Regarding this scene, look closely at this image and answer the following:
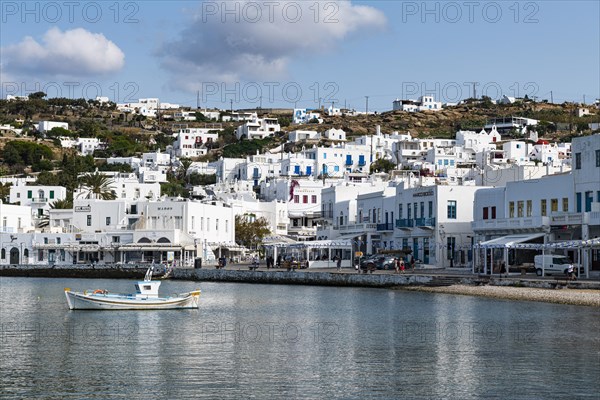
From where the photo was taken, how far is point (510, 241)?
66.9 metres

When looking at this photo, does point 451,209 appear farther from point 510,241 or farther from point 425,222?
point 510,241

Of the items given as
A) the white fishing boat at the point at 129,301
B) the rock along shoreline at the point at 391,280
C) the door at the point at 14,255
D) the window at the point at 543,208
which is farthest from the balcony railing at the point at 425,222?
the door at the point at 14,255

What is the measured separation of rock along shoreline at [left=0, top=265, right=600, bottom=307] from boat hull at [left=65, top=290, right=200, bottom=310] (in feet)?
55.1

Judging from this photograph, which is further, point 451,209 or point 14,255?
point 14,255

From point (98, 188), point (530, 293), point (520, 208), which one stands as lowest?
point (530, 293)

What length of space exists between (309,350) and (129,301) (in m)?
21.1

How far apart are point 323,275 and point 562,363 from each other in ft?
138

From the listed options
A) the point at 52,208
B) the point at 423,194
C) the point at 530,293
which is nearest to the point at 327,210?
the point at 423,194

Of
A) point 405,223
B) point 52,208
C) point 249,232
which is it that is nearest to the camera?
point 405,223

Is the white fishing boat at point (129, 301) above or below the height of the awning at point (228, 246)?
below

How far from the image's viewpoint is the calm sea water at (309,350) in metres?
29.8

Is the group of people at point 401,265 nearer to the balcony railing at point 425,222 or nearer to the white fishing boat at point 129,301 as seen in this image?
the balcony railing at point 425,222

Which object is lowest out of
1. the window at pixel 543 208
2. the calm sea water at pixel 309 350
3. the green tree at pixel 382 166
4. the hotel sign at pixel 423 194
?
the calm sea water at pixel 309 350

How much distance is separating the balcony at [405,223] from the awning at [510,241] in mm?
13480
